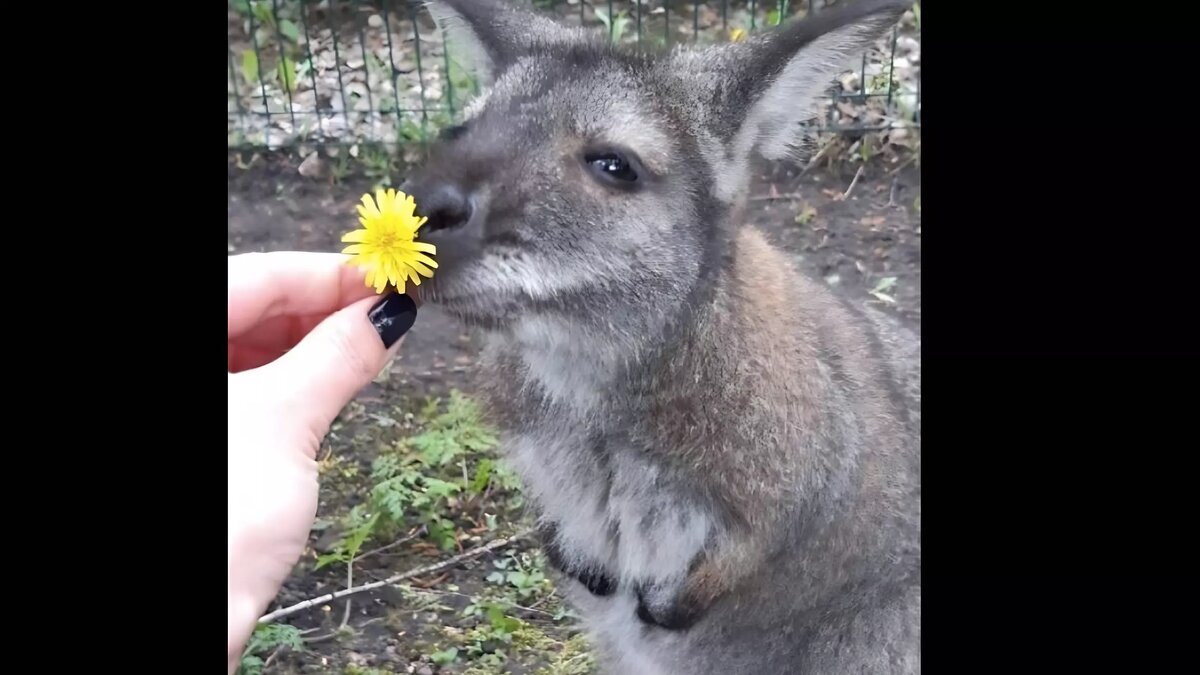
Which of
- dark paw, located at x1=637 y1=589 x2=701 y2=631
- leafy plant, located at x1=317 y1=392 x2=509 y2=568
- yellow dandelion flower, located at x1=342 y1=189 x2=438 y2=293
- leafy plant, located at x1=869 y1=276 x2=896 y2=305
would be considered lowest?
leafy plant, located at x1=317 y1=392 x2=509 y2=568

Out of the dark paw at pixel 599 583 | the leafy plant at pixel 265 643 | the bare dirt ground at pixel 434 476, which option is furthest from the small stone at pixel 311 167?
the dark paw at pixel 599 583

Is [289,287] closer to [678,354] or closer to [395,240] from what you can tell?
[395,240]

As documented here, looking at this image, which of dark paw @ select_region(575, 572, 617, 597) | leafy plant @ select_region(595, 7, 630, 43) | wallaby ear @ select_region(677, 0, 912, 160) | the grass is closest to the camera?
wallaby ear @ select_region(677, 0, 912, 160)

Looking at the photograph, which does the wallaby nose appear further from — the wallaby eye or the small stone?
the small stone

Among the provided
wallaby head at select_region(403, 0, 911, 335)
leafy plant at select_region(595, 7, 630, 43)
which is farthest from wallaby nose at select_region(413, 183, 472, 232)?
leafy plant at select_region(595, 7, 630, 43)
